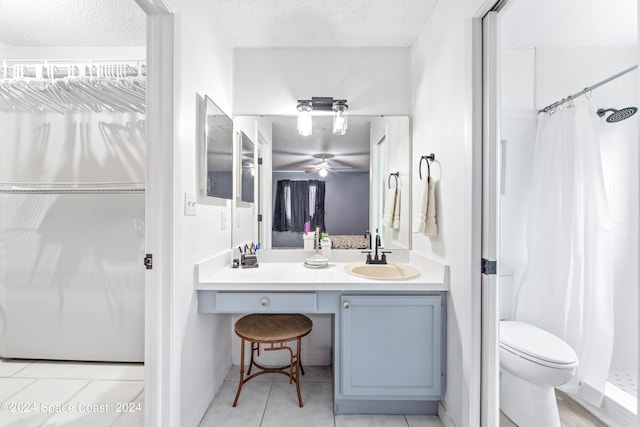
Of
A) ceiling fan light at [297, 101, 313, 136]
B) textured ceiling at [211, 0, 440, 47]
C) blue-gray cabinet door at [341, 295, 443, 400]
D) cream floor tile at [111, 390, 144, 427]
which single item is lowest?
cream floor tile at [111, 390, 144, 427]

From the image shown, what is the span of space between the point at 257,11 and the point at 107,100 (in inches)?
48.3

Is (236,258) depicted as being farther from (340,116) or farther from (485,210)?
(485,210)

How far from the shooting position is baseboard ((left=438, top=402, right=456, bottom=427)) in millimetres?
1586

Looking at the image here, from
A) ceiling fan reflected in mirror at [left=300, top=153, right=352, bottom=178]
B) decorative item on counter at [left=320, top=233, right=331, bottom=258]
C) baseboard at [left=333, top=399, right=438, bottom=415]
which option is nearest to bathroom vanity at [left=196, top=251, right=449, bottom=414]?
baseboard at [left=333, top=399, right=438, bottom=415]

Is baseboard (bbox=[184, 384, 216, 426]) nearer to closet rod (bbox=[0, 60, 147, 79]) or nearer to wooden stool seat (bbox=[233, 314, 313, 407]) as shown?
wooden stool seat (bbox=[233, 314, 313, 407])

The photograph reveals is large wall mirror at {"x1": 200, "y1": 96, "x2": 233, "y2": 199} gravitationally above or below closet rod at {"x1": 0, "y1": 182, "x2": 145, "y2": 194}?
above

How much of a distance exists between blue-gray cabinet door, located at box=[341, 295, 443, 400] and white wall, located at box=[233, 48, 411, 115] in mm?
1407

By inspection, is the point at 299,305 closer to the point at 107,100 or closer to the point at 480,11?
the point at 480,11

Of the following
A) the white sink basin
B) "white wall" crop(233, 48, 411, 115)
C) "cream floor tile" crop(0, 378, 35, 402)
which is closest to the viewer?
"cream floor tile" crop(0, 378, 35, 402)

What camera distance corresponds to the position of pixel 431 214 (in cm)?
Answer: 178

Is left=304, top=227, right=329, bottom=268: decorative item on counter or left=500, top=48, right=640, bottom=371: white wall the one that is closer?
left=500, top=48, right=640, bottom=371: white wall

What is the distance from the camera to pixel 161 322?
1342 millimetres

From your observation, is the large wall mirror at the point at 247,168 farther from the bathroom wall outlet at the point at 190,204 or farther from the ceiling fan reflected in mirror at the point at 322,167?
the bathroom wall outlet at the point at 190,204

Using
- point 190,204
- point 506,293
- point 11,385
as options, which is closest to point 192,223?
point 190,204
